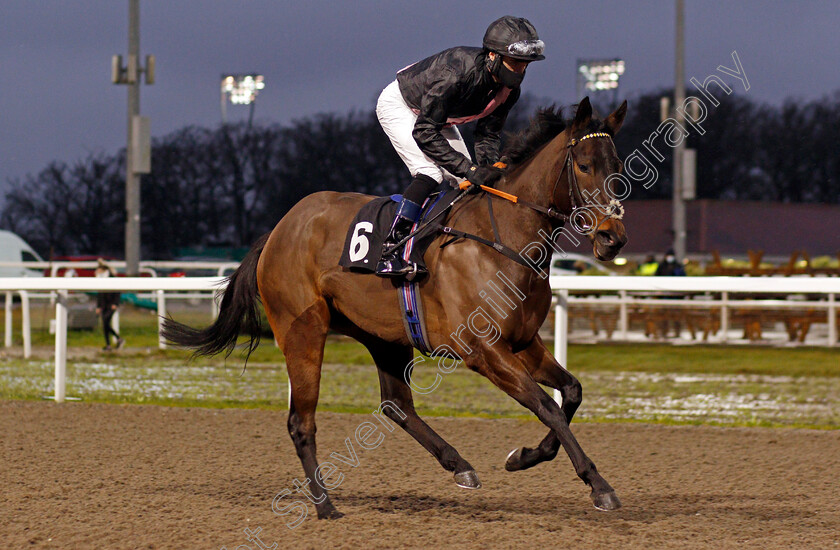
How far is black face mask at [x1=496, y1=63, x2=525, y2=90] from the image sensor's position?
420cm

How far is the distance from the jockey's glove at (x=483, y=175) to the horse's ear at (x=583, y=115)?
48 centimetres

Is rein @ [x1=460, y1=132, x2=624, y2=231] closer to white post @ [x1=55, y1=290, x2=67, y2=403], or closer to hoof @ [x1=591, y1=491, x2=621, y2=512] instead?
hoof @ [x1=591, y1=491, x2=621, y2=512]

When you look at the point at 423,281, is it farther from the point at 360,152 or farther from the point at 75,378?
the point at 360,152

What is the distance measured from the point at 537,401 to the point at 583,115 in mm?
1147

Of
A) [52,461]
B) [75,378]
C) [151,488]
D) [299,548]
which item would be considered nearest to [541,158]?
[299,548]

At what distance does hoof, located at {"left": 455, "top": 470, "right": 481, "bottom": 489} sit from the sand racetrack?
0.30 feet

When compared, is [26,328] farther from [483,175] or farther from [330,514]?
[483,175]

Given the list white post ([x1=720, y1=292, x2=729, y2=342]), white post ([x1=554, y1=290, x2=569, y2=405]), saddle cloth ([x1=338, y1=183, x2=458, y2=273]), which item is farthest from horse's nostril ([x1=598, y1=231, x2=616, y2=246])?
white post ([x1=720, y1=292, x2=729, y2=342])

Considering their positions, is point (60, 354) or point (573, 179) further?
point (60, 354)

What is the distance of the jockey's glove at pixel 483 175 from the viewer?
4272 millimetres

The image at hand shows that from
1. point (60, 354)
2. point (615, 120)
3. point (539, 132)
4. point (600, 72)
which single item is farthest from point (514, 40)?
point (600, 72)

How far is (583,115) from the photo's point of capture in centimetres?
391

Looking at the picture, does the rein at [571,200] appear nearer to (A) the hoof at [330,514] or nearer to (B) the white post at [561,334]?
(A) the hoof at [330,514]

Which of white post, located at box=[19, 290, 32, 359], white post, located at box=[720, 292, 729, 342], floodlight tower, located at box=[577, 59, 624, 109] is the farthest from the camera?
floodlight tower, located at box=[577, 59, 624, 109]
